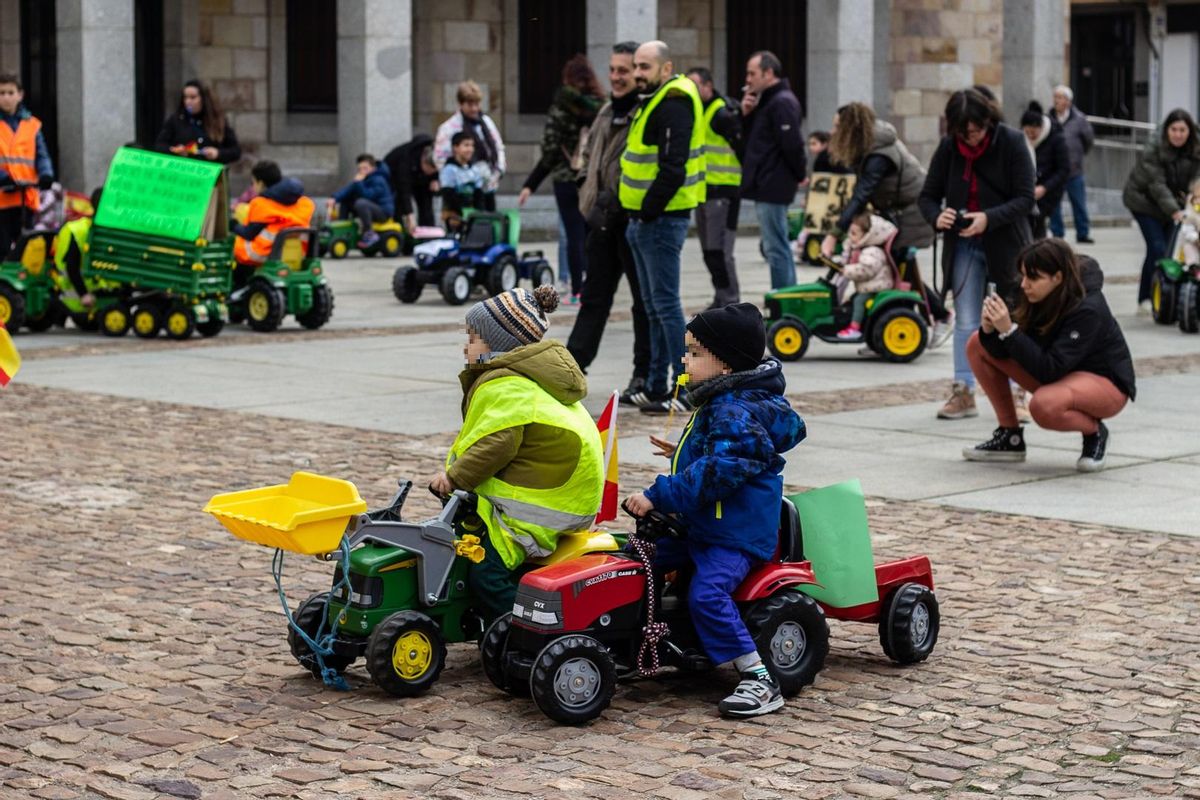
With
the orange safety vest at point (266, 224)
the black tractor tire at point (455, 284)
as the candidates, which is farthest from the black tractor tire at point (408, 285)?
the orange safety vest at point (266, 224)

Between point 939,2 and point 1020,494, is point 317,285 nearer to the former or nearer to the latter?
point 1020,494

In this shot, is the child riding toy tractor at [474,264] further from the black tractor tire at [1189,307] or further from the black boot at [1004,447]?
the black boot at [1004,447]

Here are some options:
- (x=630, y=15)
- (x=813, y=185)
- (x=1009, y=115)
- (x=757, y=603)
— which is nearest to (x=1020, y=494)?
(x=757, y=603)

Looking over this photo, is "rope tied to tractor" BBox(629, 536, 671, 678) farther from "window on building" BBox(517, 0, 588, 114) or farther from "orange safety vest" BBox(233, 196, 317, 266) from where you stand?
"window on building" BBox(517, 0, 588, 114)

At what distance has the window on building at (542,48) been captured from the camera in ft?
95.2

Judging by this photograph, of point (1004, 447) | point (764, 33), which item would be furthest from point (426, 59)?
point (1004, 447)

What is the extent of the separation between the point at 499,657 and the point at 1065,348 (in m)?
4.24

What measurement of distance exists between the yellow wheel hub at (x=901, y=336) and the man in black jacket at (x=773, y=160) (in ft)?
5.36

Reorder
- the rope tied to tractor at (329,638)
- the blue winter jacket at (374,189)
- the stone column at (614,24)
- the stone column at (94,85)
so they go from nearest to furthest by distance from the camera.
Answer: the rope tied to tractor at (329,638) < the blue winter jacket at (374,189) < the stone column at (94,85) < the stone column at (614,24)

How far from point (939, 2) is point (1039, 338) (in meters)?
24.5

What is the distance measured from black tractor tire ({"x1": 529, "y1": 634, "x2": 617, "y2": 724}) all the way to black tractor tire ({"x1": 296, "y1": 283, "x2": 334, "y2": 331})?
32.7 ft

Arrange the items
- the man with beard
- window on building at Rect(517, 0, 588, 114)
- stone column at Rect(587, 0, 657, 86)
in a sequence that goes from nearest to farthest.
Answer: the man with beard, stone column at Rect(587, 0, 657, 86), window on building at Rect(517, 0, 588, 114)

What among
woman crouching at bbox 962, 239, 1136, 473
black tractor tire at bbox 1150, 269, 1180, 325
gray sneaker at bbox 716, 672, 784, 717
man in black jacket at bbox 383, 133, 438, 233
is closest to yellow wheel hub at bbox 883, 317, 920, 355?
black tractor tire at bbox 1150, 269, 1180, 325

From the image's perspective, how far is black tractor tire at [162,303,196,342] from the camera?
14383 millimetres
